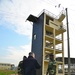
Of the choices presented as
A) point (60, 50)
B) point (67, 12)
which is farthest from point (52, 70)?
point (60, 50)

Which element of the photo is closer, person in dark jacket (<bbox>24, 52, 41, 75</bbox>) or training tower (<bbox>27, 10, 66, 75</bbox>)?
person in dark jacket (<bbox>24, 52, 41, 75</bbox>)

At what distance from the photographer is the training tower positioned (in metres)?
32.4

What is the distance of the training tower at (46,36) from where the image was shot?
106 ft

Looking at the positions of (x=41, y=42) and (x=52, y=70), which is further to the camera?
(x=41, y=42)

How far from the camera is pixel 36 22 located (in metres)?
36.6

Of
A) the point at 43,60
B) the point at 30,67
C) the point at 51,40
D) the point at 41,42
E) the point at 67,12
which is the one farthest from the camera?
the point at 51,40

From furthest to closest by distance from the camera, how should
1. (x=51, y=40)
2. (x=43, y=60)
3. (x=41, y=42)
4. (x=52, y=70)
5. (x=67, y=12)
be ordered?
(x=51, y=40)
(x=41, y=42)
(x=43, y=60)
(x=67, y=12)
(x=52, y=70)

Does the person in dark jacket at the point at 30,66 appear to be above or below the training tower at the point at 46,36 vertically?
below

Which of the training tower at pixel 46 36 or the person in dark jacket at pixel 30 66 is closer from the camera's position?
the person in dark jacket at pixel 30 66

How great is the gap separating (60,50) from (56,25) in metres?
5.60

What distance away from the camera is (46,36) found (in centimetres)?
3312

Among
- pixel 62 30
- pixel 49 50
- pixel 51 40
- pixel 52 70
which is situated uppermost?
pixel 62 30

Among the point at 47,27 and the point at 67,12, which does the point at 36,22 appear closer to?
the point at 47,27

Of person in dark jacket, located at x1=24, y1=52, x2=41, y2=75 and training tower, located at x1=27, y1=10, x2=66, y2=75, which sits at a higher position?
training tower, located at x1=27, y1=10, x2=66, y2=75
